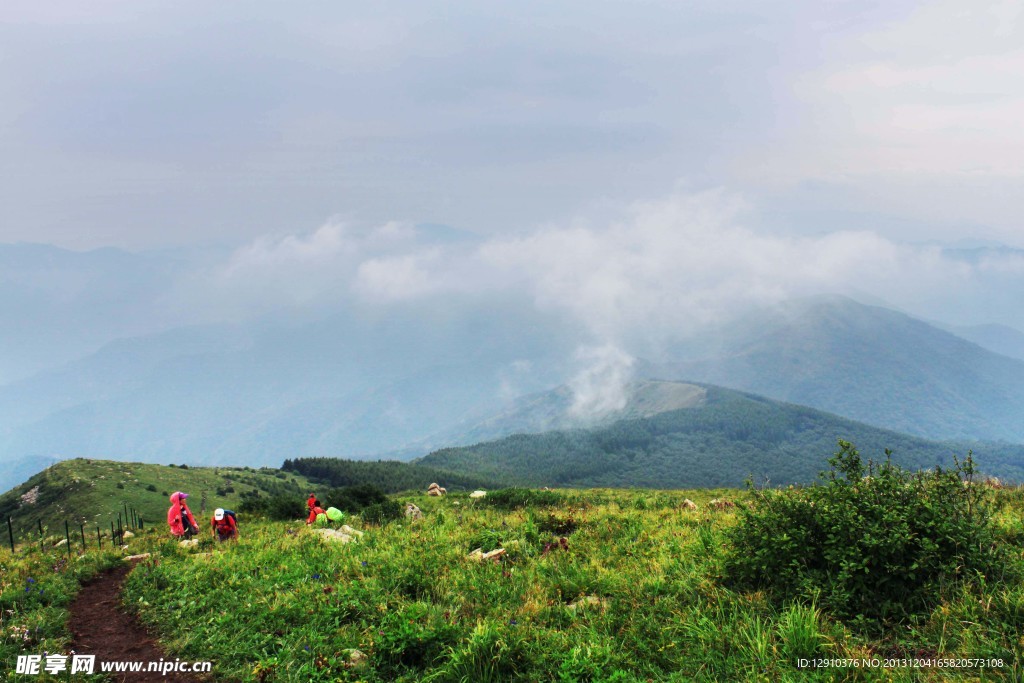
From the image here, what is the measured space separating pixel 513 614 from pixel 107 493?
271 ft

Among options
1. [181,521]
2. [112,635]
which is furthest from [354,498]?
[112,635]

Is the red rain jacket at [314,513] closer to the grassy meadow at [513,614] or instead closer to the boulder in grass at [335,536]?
the boulder in grass at [335,536]

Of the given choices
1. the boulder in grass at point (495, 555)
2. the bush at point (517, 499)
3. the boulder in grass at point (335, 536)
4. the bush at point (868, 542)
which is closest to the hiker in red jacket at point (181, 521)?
the boulder in grass at point (335, 536)

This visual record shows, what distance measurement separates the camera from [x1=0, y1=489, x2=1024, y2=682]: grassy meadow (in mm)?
6941

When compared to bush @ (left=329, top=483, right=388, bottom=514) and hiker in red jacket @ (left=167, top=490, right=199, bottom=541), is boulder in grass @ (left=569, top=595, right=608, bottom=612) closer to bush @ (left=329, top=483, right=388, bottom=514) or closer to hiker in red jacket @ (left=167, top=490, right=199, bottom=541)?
hiker in red jacket @ (left=167, top=490, right=199, bottom=541)

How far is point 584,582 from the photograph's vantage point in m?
10.2

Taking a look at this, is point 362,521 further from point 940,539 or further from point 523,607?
point 940,539

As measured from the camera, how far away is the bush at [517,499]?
21.9 meters

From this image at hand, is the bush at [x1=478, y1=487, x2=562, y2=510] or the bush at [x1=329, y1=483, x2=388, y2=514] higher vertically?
the bush at [x1=478, y1=487, x2=562, y2=510]

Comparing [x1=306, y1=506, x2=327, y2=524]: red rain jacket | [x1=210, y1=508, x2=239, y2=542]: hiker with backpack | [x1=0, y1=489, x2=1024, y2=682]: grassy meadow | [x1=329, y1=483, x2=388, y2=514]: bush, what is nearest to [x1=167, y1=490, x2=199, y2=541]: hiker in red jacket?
[x1=210, y1=508, x2=239, y2=542]: hiker with backpack

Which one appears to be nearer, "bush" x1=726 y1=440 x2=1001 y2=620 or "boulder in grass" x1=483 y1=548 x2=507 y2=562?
"bush" x1=726 y1=440 x2=1001 y2=620

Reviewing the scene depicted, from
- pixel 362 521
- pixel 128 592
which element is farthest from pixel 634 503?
pixel 128 592

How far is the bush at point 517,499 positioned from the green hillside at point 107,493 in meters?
47.2

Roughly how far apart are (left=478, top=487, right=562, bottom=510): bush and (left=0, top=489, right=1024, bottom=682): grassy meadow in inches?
290
